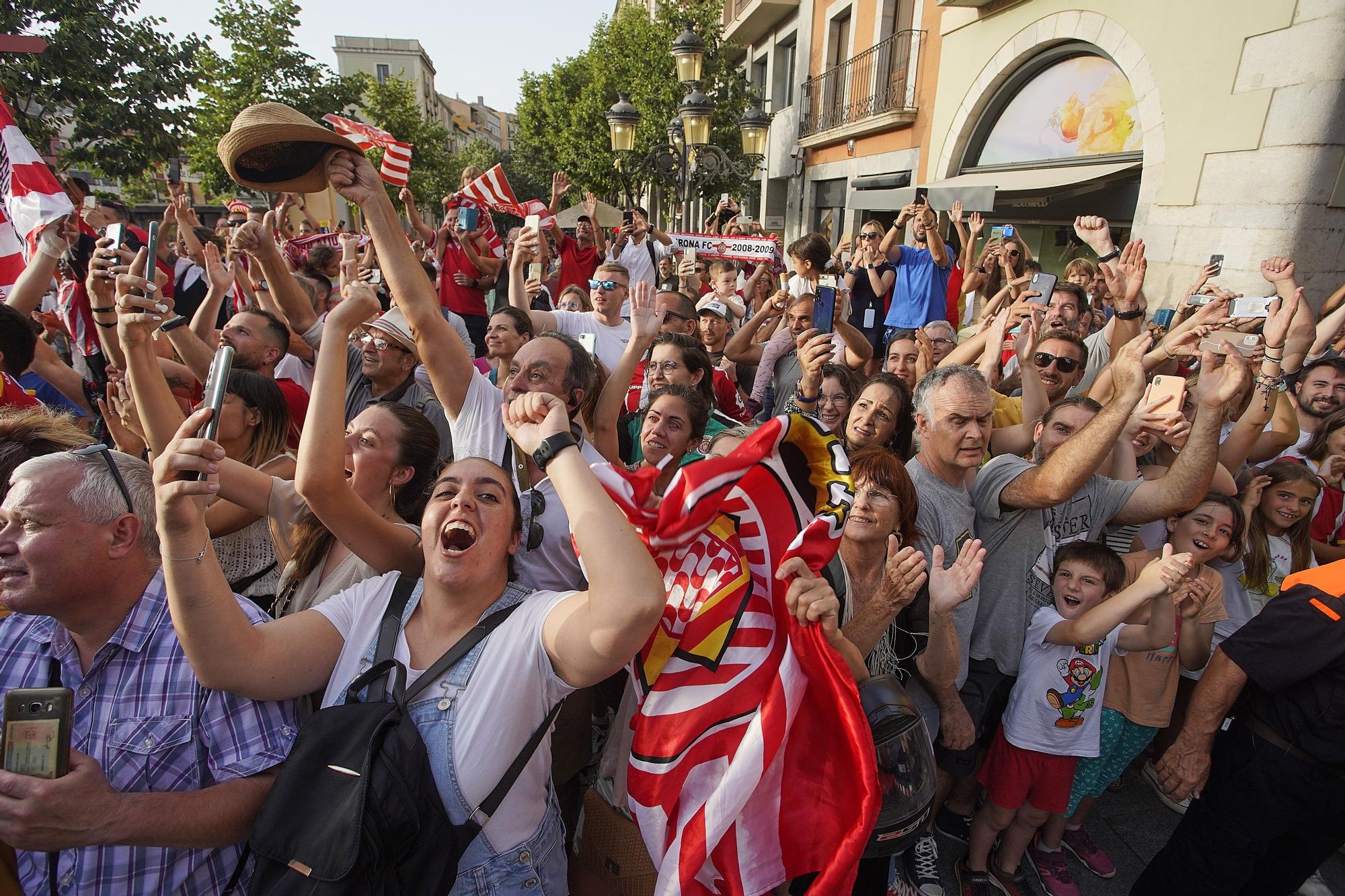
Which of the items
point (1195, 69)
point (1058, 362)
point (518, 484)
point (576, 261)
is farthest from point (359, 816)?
point (1195, 69)

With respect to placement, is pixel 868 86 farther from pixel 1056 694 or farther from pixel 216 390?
pixel 216 390

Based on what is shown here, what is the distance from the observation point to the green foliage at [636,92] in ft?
56.4

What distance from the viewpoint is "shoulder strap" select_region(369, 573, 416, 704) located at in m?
1.63

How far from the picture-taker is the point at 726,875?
1729 mm

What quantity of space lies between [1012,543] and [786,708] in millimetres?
1410

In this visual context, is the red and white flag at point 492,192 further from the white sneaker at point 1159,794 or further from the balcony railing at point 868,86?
the balcony railing at point 868,86

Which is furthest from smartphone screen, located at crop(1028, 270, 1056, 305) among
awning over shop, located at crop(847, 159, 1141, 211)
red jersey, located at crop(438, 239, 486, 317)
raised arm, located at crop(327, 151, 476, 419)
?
awning over shop, located at crop(847, 159, 1141, 211)

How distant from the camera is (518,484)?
243 cm

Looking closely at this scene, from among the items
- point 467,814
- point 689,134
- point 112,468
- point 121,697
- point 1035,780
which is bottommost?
point 1035,780

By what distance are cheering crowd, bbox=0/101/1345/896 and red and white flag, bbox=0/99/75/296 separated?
1.08ft

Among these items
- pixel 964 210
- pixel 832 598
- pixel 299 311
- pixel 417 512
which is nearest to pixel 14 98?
pixel 299 311

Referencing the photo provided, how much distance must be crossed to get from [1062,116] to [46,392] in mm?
11987

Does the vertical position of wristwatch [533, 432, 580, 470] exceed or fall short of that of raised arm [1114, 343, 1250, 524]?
it exceeds it

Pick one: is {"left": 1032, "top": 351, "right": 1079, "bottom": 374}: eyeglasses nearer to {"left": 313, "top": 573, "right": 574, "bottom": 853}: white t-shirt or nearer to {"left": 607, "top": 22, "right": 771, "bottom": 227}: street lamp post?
{"left": 313, "top": 573, "right": 574, "bottom": 853}: white t-shirt
